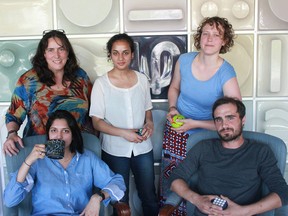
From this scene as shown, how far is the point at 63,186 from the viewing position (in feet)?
6.65

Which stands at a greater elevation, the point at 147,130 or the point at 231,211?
the point at 147,130

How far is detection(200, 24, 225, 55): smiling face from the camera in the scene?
7.54ft

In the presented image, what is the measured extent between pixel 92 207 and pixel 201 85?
102 centimetres

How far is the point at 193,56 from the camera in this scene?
2.49 metres

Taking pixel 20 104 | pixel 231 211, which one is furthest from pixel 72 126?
pixel 231 211

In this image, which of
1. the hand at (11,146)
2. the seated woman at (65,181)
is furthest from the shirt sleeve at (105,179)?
the hand at (11,146)

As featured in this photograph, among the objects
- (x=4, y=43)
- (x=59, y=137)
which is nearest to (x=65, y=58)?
(x=59, y=137)

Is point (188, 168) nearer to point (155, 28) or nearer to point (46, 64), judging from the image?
point (46, 64)

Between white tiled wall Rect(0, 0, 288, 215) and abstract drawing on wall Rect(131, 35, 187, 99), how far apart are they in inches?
1.8

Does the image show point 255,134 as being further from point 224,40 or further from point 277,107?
point 277,107

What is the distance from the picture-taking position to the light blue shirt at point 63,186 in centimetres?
202

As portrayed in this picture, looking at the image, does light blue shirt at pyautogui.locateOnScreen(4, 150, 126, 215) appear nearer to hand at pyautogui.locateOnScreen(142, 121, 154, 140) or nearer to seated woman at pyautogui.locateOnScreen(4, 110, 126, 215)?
seated woman at pyautogui.locateOnScreen(4, 110, 126, 215)

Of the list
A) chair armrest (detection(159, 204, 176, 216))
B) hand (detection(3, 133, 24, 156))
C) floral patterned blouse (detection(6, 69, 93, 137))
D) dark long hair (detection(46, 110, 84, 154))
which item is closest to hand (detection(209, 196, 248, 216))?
chair armrest (detection(159, 204, 176, 216))

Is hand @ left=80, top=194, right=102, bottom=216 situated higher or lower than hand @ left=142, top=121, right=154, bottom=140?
lower
